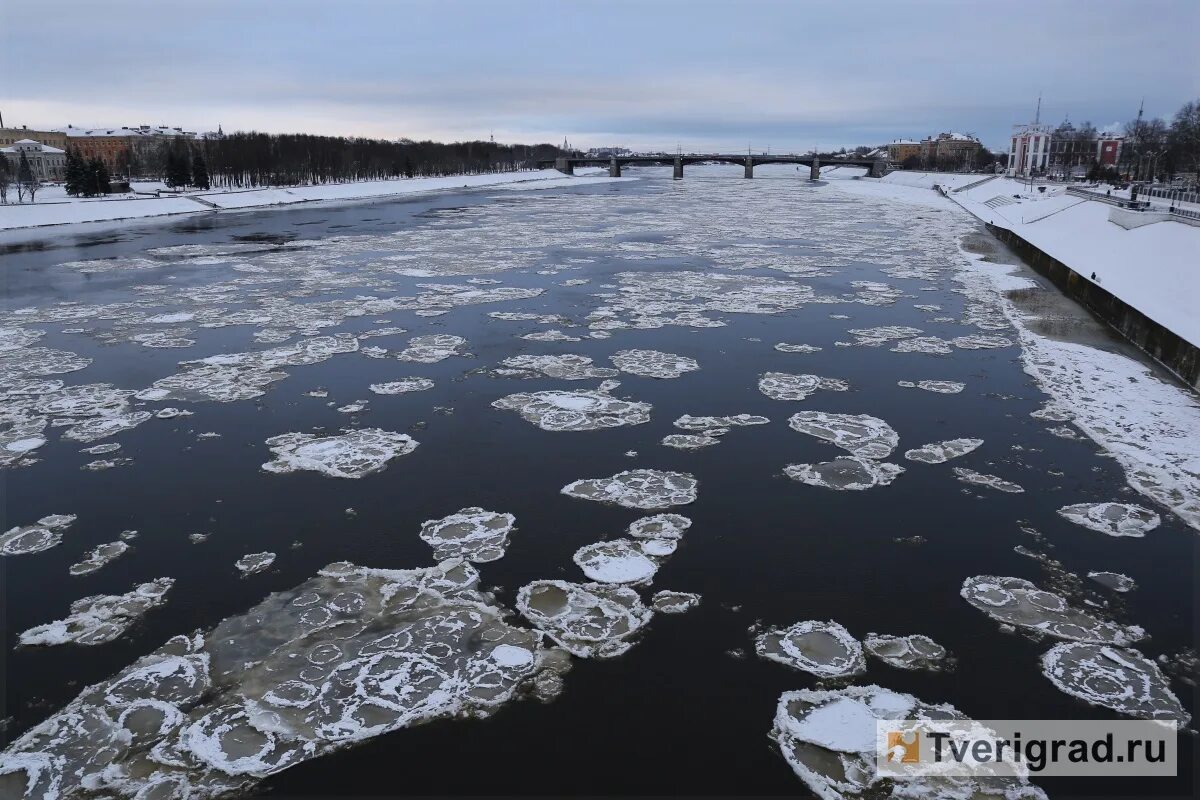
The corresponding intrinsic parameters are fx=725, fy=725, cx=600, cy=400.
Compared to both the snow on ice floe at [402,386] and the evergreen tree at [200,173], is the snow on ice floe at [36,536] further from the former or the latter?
the evergreen tree at [200,173]

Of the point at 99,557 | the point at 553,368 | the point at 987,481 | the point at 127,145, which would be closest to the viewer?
the point at 99,557

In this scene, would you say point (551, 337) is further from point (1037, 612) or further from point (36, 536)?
point (1037, 612)

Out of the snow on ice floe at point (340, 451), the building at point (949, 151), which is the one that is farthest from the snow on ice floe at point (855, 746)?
the building at point (949, 151)

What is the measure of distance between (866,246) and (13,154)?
10881cm

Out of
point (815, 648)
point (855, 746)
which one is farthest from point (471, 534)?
point (855, 746)

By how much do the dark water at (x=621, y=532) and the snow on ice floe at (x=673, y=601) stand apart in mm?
100

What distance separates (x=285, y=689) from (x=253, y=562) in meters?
1.84

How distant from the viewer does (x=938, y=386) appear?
1107cm

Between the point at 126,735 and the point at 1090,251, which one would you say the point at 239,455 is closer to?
the point at 126,735

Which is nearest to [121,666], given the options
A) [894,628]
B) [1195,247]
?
[894,628]

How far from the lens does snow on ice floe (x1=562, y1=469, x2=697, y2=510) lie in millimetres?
7430

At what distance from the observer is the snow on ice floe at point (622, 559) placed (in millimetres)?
6156

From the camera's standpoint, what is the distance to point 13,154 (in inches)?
3610

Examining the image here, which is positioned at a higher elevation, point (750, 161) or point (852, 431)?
point (750, 161)
